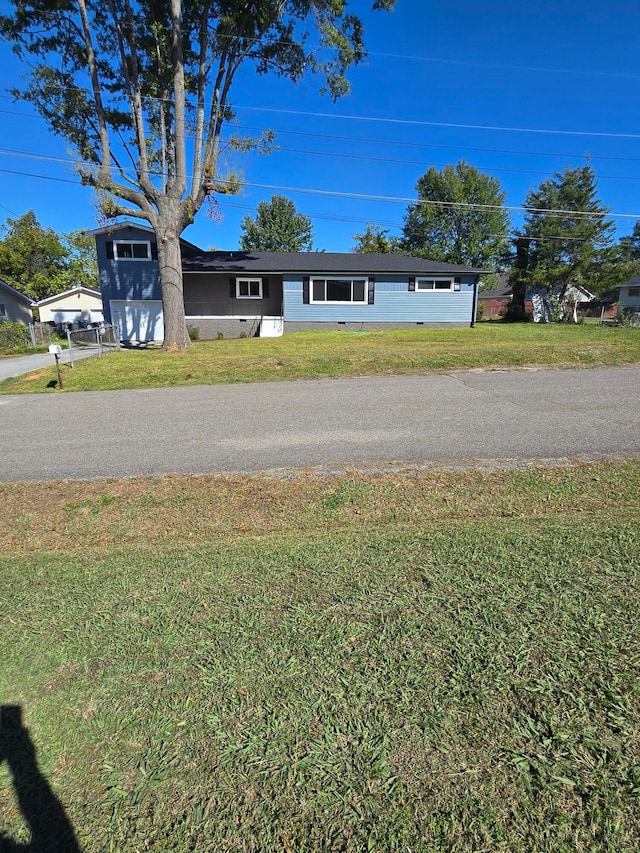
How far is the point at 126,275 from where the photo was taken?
74.4ft

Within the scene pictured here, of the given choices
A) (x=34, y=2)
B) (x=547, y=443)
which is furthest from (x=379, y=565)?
(x=34, y=2)

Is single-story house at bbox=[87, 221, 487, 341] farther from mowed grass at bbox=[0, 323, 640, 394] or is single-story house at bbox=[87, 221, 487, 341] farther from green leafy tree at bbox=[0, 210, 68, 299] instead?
green leafy tree at bbox=[0, 210, 68, 299]

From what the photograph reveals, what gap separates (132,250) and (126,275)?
125 centimetres

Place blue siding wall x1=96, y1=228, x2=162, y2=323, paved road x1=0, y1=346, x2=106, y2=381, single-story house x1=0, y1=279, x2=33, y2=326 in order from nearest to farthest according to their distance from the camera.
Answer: paved road x1=0, y1=346, x2=106, y2=381 < blue siding wall x1=96, y1=228, x2=162, y2=323 < single-story house x1=0, y1=279, x2=33, y2=326

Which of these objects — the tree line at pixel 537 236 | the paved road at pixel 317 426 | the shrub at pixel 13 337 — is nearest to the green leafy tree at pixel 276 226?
Result: the tree line at pixel 537 236

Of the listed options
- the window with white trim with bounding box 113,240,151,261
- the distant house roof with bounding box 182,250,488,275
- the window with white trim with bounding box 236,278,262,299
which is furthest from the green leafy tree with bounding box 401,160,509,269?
the window with white trim with bounding box 113,240,151,261

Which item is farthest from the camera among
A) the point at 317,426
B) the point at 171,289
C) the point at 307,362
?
the point at 171,289

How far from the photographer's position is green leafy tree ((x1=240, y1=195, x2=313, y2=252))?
49.6m

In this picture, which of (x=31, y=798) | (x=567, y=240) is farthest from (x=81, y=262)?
(x=31, y=798)

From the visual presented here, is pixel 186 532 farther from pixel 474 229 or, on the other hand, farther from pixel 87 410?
pixel 474 229

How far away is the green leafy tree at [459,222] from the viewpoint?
44.6 metres

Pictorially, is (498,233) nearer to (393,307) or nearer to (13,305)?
(393,307)

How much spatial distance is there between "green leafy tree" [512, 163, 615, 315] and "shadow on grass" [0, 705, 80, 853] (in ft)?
128

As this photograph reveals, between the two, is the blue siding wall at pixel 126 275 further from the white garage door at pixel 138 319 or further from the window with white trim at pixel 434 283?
the window with white trim at pixel 434 283
